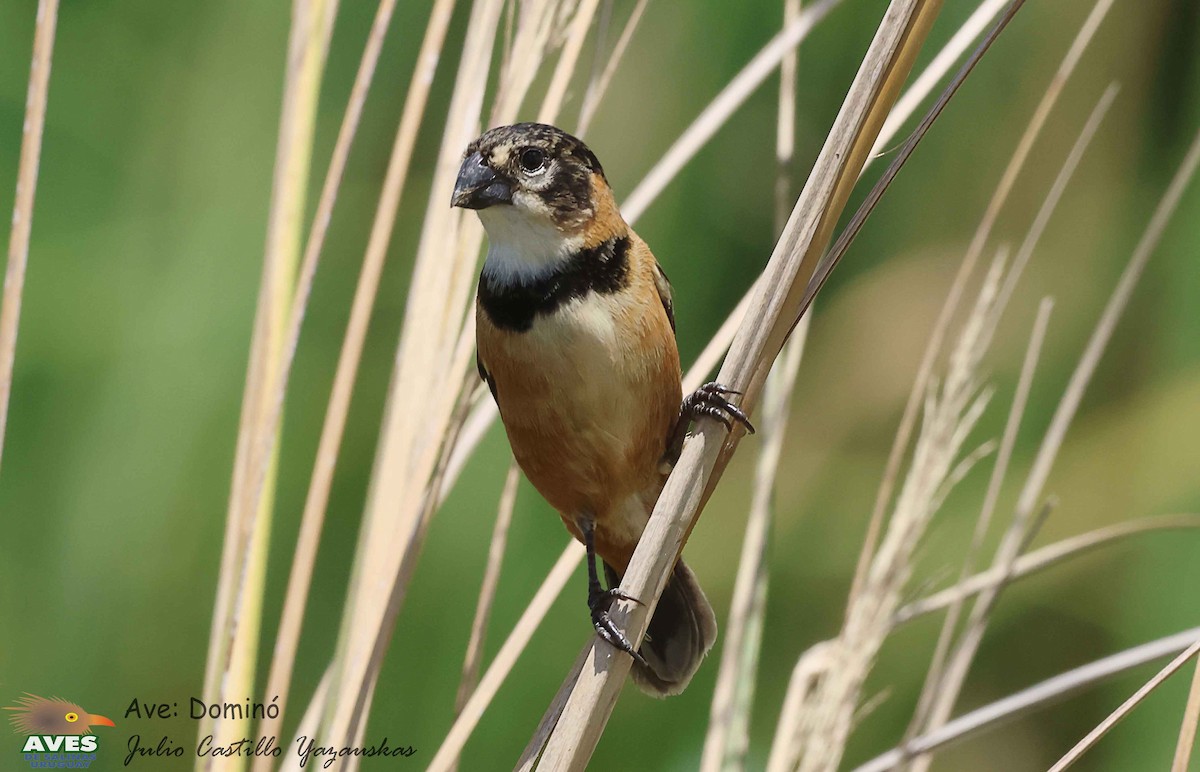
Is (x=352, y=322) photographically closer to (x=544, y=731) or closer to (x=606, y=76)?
(x=606, y=76)

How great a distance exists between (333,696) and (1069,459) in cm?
203

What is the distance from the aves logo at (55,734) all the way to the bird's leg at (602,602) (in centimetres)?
95

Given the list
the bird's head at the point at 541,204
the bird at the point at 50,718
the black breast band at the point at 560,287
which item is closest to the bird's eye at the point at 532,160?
the bird's head at the point at 541,204

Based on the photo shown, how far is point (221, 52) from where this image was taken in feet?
7.85

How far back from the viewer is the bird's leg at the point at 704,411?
4.24 feet

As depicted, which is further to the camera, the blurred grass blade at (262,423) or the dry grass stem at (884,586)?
the dry grass stem at (884,586)

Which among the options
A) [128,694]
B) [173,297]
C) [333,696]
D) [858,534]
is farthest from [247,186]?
[858,534]

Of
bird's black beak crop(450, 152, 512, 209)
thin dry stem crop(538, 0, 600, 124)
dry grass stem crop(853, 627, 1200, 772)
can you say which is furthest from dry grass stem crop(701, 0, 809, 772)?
bird's black beak crop(450, 152, 512, 209)

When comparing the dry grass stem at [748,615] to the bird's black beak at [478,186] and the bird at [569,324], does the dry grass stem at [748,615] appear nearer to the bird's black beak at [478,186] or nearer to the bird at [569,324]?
the bird at [569,324]

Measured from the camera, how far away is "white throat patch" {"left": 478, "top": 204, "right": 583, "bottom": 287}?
5.40ft

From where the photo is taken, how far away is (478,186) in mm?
1523

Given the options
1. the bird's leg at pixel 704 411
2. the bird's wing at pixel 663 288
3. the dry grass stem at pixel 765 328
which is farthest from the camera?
the bird's wing at pixel 663 288

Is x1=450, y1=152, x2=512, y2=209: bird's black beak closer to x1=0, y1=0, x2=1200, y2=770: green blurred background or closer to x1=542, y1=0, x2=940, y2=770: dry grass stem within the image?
x1=542, y1=0, x2=940, y2=770: dry grass stem

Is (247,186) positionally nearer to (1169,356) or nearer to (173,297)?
(173,297)
